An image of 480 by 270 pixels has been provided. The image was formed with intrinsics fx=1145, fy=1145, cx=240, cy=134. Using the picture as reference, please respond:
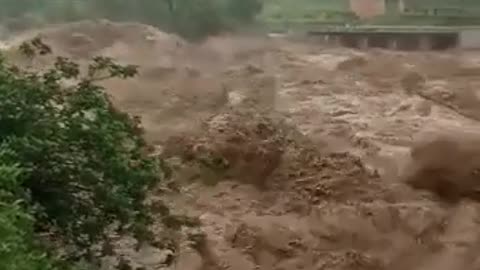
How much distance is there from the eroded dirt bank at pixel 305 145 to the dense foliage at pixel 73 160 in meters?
0.65

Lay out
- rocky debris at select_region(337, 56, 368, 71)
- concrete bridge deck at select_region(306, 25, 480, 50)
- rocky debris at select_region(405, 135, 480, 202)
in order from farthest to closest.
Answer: concrete bridge deck at select_region(306, 25, 480, 50)
rocky debris at select_region(337, 56, 368, 71)
rocky debris at select_region(405, 135, 480, 202)

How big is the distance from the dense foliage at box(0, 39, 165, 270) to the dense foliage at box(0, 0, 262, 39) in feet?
23.2

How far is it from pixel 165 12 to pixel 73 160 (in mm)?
7811

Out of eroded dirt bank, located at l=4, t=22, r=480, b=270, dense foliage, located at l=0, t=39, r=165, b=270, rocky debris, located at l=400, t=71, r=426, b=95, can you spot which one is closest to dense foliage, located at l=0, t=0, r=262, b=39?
eroded dirt bank, located at l=4, t=22, r=480, b=270

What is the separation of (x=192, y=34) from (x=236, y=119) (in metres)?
2.14

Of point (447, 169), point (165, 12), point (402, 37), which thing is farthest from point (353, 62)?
point (447, 169)

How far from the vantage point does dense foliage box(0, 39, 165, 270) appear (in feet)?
19.4

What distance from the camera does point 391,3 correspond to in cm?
1451

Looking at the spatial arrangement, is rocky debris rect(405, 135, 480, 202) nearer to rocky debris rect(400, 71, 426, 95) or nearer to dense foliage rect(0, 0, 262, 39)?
rocky debris rect(400, 71, 426, 95)

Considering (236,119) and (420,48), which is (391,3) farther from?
(236,119)

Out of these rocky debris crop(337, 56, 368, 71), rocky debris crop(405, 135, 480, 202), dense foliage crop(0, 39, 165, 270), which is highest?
dense foliage crop(0, 39, 165, 270)

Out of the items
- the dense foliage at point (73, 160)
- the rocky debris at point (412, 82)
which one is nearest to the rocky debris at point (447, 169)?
the rocky debris at point (412, 82)

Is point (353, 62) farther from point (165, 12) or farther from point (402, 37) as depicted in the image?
point (165, 12)

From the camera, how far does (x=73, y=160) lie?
20.0 feet
